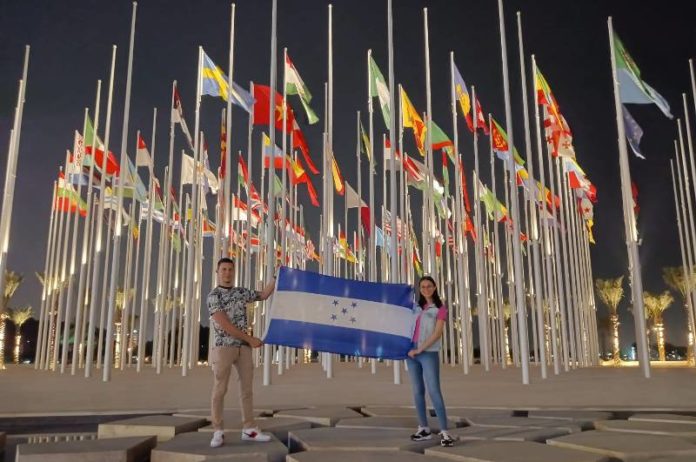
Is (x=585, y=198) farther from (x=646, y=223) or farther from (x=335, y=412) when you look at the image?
(x=646, y=223)

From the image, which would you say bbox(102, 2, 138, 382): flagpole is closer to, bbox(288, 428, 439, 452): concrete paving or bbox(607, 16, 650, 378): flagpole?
bbox(288, 428, 439, 452): concrete paving

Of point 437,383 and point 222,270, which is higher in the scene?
point 222,270

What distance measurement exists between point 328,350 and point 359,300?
0.83 meters

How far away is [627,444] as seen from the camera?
246 inches

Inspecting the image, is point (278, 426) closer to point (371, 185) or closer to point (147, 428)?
point (147, 428)

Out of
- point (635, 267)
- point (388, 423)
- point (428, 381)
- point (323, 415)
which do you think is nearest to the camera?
point (428, 381)

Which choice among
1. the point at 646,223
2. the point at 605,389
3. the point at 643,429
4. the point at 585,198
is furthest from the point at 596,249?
the point at 643,429

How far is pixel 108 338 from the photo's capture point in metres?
14.2

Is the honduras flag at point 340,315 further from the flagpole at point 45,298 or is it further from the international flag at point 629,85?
the flagpole at point 45,298

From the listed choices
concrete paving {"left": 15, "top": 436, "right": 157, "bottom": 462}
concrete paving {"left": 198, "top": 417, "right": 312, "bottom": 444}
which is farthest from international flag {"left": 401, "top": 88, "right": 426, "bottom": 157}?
concrete paving {"left": 15, "top": 436, "right": 157, "bottom": 462}

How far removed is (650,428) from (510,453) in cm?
280

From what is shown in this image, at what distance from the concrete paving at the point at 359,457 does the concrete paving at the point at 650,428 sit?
10.3ft

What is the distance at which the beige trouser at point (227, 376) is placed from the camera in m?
6.45

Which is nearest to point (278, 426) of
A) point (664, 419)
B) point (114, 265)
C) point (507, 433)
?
point (507, 433)
